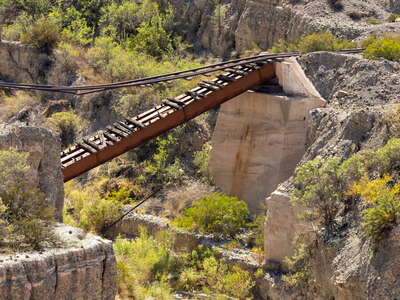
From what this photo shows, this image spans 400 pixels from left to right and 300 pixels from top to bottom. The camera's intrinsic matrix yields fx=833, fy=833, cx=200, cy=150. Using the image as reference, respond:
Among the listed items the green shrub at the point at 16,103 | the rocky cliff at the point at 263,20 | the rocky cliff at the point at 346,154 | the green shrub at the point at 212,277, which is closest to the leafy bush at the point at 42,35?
the green shrub at the point at 16,103

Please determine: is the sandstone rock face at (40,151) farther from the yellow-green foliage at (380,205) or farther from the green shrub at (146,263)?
the yellow-green foliage at (380,205)

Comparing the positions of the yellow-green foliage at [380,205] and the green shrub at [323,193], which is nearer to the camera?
the yellow-green foliage at [380,205]

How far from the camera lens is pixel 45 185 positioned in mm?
16250

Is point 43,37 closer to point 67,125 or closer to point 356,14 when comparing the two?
point 67,125

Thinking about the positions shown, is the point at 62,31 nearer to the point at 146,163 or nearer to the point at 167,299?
the point at 146,163

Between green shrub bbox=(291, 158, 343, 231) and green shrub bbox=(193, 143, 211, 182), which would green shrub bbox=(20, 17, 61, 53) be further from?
green shrub bbox=(291, 158, 343, 231)

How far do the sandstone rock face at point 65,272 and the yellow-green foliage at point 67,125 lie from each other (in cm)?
1844

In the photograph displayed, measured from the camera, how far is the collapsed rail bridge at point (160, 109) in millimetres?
21938

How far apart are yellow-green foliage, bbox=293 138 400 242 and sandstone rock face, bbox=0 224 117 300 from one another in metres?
5.84

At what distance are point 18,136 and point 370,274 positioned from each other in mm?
7344

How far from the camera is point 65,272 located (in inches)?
511

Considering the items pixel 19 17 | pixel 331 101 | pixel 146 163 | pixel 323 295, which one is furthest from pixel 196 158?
pixel 19 17

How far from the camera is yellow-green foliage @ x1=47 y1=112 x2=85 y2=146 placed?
32625mm

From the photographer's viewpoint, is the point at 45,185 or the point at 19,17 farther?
the point at 19,17
